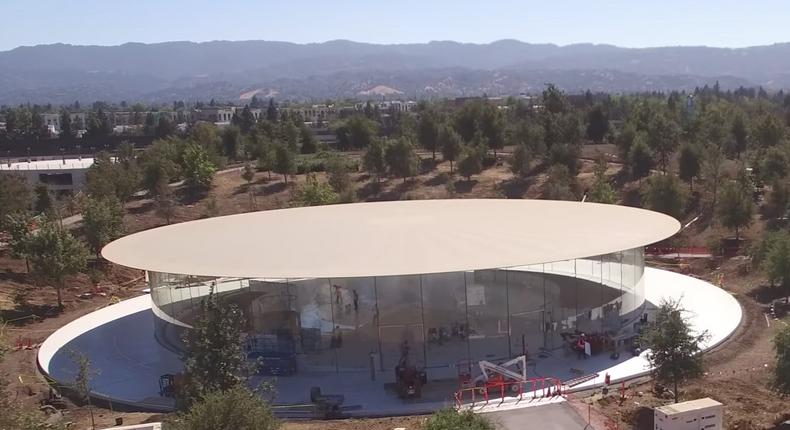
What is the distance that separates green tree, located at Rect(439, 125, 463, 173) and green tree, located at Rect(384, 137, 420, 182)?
5.21 metres

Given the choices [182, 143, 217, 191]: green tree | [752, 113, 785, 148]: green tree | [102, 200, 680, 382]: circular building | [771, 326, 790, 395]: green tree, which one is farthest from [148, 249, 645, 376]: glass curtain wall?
[752, 113, 785, 148]: green tree

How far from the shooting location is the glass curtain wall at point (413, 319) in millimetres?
26078

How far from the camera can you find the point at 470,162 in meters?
69.9

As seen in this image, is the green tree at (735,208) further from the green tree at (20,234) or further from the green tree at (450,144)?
the green tree at (20,234)

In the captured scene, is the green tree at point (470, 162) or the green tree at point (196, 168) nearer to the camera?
the green tree at point (470, 162)

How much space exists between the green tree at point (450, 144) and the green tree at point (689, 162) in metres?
23.5

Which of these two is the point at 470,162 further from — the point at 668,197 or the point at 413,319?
the point at 413,319

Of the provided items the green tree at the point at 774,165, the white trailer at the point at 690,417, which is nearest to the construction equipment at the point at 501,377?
the white trailer at the point at 690,417

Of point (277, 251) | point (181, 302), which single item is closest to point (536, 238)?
point (277, 251)

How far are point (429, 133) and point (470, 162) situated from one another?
1285cm

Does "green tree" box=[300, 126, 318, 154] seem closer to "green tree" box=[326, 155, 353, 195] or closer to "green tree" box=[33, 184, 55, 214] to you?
"green tree" box=[326, 155, 353, 195]

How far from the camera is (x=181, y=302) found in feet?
101

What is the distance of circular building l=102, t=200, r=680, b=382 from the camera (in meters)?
25.8

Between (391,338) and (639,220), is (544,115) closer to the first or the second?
(639,220)
